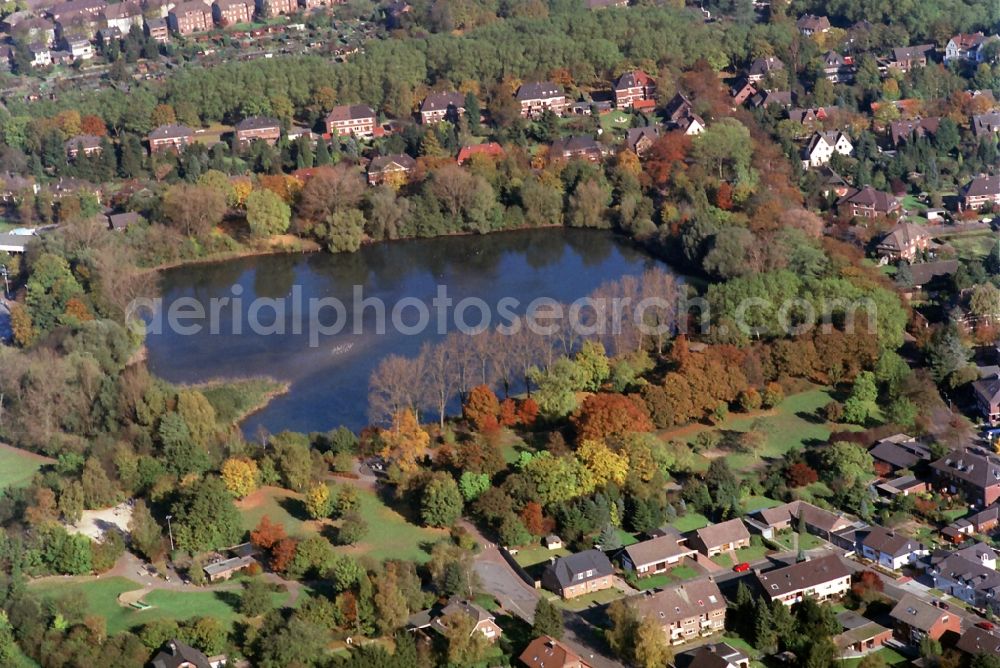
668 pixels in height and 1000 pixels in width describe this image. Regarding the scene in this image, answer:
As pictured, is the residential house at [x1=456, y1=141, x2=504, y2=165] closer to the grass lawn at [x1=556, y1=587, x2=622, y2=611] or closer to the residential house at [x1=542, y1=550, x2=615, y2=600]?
the residential house at [x1=542, y1=550, x2=615, y2=600]

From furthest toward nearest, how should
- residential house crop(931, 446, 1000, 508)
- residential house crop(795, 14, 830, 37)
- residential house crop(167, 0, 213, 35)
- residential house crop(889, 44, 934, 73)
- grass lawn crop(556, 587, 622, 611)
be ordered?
residential house crop(167, 0, 213, 35)
residential house crop(795, 14, 830, 37)
residential house crop(889, 44, 934, 73)
residential house crop(931, 446, 1000, 508)
grass lawn crop(556, 587, 622, 611)

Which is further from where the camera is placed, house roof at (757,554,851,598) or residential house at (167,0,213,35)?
residential house at (167,0,213,35)

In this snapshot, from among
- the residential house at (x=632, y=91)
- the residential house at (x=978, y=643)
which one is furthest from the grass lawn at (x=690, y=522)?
the residential house at (x=632, y=91)

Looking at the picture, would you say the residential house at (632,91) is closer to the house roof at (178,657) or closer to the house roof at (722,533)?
the house roof at (722,533)

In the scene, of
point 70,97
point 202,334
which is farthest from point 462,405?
point 70,97

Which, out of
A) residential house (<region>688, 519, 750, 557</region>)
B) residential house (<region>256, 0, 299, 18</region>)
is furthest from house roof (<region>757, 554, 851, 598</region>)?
residential house (<region>256, 0, 299, 18</region>)

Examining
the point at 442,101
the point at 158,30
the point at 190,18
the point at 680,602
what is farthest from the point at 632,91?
the point at 680,602
